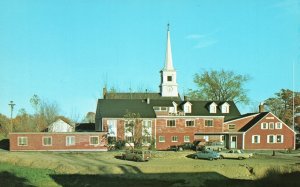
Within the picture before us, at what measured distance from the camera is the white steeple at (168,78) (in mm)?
107744

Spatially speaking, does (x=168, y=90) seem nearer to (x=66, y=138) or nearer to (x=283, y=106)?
(x=283, y=106)

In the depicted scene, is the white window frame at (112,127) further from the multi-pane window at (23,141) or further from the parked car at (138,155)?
the parked car at (138,155)

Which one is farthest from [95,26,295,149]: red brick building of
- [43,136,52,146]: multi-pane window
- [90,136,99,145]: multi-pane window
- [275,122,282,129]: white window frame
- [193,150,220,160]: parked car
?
[193,150,220,160]: parked car

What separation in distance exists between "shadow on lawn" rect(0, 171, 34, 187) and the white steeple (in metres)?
65.5

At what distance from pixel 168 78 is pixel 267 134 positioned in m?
34.1

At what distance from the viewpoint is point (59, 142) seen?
2931 inches

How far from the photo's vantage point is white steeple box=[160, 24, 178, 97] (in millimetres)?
107744

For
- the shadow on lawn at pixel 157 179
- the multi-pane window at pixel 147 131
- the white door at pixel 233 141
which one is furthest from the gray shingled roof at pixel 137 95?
the shadow on lawn at pixel 157 179

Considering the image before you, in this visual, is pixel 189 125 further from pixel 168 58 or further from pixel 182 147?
pixel 168 58

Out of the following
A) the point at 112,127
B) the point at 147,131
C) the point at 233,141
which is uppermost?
the point at 112,127

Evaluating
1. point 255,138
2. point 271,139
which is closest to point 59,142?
point 255,138

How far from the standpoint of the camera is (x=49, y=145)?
7431 cm

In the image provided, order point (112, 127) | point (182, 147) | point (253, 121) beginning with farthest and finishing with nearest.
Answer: point (253, 121)
point (112, 127)
point (182, 147)

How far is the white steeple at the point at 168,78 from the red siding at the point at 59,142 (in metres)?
34.4
